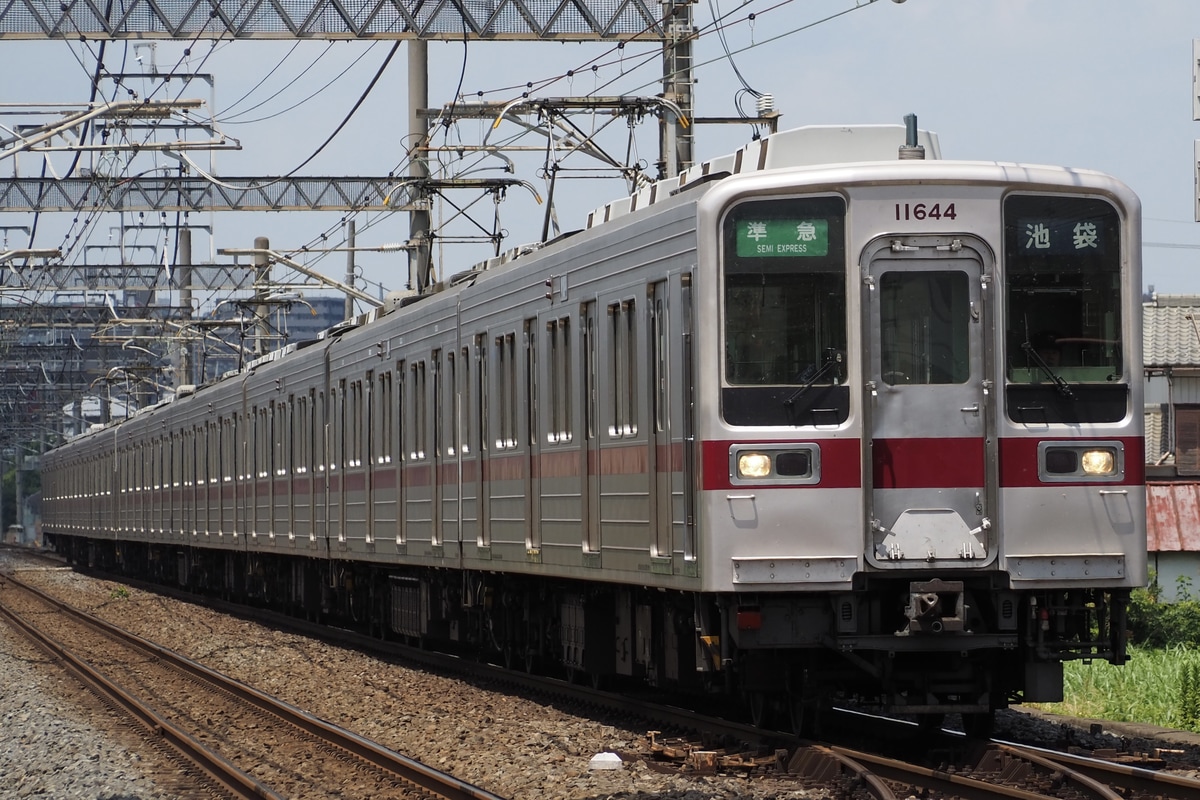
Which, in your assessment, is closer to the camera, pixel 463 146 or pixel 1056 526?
pixel 1056 526

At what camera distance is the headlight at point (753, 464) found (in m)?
9.77

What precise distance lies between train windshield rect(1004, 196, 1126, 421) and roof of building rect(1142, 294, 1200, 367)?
29258 mm

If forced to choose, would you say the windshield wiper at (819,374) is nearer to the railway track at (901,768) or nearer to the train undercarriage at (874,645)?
the train undercarriage at (874,645)

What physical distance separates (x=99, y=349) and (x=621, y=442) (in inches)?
1932

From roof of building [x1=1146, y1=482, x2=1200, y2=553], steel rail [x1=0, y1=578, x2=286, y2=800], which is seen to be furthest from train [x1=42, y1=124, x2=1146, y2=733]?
roof of building [x1=1146, y1=482, x2=1200, y2=553]

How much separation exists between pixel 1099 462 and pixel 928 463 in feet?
2.95

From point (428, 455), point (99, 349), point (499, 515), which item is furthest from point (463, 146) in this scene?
point (99, 349)

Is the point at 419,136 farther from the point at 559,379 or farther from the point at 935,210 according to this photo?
the point at 935,210

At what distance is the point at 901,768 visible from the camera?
905 centimetres

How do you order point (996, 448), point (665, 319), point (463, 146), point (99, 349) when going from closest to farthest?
point (996, 448)
point (665, 319)
point (463, 146)
point (99, 349)

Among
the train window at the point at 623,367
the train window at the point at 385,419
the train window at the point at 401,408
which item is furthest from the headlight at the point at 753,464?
the train window at the point at 385,419

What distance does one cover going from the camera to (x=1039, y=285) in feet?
32.8

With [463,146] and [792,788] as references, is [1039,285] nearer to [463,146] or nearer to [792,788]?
[792,788]

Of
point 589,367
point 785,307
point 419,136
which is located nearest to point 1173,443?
point 419,136
